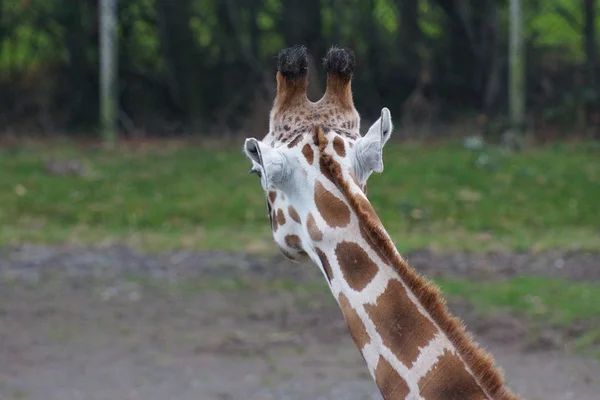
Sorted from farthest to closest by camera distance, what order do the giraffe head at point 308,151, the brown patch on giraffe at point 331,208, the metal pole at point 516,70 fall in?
the metal pole at point 516,70, the giraffe head at point 308,151, the brown patch on giraffe at point 331,208

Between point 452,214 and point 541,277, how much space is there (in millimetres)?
2491

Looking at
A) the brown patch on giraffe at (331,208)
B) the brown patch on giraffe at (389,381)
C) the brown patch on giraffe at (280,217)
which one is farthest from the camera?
the brown patch on giraffe at (280,217)

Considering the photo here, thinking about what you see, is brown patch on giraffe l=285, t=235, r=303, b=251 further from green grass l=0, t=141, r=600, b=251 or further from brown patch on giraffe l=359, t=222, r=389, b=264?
green grass l=0, t=141, r=600, b=251

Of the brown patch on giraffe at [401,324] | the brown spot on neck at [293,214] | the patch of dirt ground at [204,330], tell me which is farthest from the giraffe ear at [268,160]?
the patch of dirt ground at [204,330]

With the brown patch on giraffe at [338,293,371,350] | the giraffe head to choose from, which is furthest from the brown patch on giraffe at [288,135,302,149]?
the brown patch on giraffe at [338,293,371,350]

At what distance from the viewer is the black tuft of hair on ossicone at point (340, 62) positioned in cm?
334

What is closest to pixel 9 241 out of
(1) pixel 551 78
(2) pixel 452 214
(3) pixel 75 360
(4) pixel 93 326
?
(4) pixel 93 326

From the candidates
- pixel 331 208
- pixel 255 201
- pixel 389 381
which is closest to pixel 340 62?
pixel 331 208

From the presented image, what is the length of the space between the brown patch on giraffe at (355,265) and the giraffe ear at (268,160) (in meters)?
0.30

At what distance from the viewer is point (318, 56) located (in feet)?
49.4

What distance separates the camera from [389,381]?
292 centimetres

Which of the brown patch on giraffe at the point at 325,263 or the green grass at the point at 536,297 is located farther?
the green grass at the point at 536,297

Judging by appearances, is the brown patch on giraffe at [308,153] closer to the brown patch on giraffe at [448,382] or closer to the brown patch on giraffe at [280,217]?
the brown patch on giraffe at [280,217]

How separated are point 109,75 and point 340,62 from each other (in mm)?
12100
